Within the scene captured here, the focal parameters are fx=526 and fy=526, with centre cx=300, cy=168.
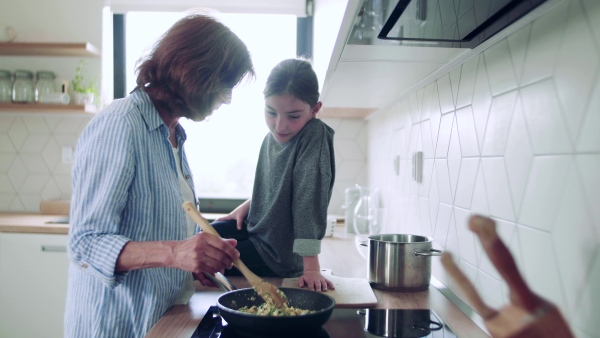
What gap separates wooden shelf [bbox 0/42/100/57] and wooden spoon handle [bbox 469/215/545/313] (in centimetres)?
274

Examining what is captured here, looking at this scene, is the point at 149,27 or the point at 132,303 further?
the point at 149,27

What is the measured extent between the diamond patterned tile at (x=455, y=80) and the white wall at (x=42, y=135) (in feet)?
7.44

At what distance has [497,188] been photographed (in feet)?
3.32

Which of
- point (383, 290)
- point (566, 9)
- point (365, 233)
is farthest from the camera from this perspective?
point (365, 233)

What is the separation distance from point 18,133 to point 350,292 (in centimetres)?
253

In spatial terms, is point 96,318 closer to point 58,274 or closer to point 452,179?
point 452,179

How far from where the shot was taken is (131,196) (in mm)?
991

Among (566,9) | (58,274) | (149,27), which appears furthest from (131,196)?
(149,27)

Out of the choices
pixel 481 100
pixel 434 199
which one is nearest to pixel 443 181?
pixel 434 199

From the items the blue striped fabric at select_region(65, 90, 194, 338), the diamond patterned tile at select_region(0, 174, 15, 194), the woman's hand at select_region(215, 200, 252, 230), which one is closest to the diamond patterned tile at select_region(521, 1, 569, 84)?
the blue striped fabric at select_region(65, 90, 194, 338)

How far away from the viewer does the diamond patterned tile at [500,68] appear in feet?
3.14

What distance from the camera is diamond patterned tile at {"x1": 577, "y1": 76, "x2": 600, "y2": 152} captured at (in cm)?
68

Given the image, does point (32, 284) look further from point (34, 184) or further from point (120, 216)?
point (120, 216)

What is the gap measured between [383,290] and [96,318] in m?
0.67
